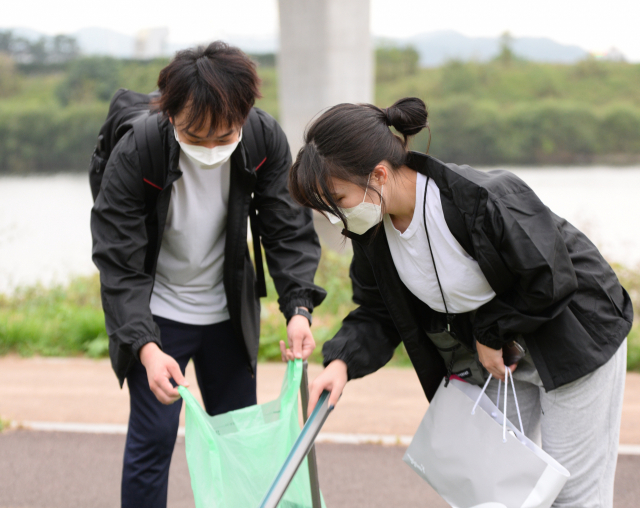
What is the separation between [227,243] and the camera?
213cm

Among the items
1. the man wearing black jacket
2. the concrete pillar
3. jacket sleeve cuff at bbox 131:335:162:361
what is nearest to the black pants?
the man wearing black jacket

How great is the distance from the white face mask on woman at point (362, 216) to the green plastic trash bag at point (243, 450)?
0.53m

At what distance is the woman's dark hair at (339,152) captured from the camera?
5.01 feet

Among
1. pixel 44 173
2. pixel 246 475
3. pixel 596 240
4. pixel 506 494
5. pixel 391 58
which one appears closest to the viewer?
pixel 506 494

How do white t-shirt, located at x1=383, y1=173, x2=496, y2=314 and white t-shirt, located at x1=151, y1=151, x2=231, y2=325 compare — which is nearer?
white t-shirt, located at x1=383, y1=173, x2=496, y2=314

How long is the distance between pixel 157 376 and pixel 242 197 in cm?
63

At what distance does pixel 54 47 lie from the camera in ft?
32.7

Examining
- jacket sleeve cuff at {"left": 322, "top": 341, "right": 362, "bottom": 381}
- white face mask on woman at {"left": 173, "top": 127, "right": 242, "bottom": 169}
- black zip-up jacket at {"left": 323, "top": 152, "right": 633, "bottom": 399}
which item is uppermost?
white face mask on woman at {"left": 173, "top": 127, "right": 242, "bottom": 169}

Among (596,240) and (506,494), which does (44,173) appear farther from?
(506,494)

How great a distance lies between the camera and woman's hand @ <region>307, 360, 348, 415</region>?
173 centimetres

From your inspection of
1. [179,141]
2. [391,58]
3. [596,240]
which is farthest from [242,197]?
[391,58]

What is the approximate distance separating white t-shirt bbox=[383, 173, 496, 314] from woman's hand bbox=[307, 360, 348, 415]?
0.31 meters

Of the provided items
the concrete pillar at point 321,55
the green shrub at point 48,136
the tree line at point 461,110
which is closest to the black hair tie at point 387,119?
the concrete pillar at point 321,55

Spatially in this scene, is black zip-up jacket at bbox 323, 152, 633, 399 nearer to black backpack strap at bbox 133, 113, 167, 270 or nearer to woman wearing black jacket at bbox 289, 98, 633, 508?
woman wearing black jacket at bbox 289, 98, 633, 508
